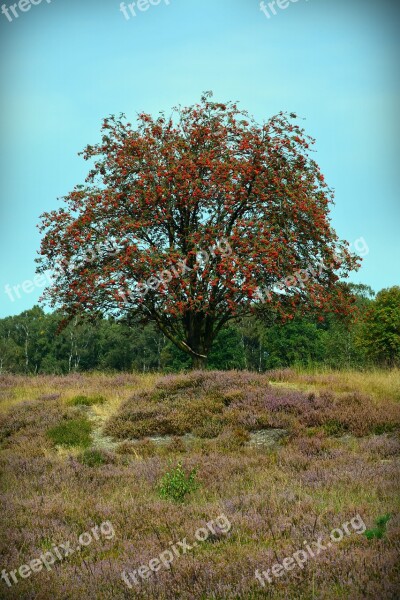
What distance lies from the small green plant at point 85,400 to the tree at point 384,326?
21.5 meters

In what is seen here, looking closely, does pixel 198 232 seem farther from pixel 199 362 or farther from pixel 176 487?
pixel 176 487

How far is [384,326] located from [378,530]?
3089cm

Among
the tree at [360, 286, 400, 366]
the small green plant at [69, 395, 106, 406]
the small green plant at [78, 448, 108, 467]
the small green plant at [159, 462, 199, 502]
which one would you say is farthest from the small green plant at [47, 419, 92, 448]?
the tree at [360, 286, 400, 366]

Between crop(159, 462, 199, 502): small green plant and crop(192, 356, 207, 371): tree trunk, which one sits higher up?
crop(192, 356, 207, 371): tree trunk

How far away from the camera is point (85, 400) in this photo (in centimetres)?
1714

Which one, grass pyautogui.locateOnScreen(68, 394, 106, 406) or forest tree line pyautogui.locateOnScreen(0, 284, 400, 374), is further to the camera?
forest tree line pyautogui.locateOnScreen(0, 284, 400, 374)

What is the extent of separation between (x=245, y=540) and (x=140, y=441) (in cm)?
688

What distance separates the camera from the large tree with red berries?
60.0ft

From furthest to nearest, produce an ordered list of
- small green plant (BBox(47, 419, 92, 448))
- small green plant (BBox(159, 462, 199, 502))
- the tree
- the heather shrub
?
the tree, small green plant (BBox(47, 419, 92, 448)), the heather shrub, small green plant (BBox(159, 462, 199, 502))

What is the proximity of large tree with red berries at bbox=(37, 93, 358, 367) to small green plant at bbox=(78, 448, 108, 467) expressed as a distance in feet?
21.4

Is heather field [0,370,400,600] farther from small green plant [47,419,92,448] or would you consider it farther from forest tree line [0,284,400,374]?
forest tree line [0,284,400,374]

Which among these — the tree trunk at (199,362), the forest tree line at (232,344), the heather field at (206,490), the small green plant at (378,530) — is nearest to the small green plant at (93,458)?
the heather field at (206,490)

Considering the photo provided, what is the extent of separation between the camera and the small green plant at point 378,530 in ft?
19.1

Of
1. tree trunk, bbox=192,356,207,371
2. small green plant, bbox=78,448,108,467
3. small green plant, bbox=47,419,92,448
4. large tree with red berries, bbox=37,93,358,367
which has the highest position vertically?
large tree with red berries, bbox=37,93,358,367
